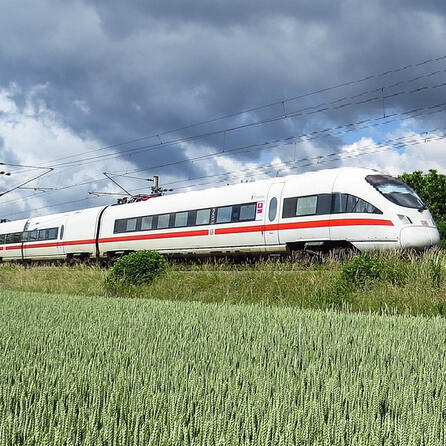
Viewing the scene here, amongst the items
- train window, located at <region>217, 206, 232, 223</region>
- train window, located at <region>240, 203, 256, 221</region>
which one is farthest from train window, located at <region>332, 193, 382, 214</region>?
train window, located at <region>217, 206, 232, 223</region>

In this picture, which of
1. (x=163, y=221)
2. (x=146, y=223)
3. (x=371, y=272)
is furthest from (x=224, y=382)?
(x=146, y=223)

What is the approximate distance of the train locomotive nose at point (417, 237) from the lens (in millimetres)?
12234

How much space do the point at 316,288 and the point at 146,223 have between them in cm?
1028

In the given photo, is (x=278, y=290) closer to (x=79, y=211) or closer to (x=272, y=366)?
(x=272, y=366)

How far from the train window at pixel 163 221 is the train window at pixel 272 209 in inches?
179

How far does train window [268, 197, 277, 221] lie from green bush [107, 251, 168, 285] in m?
3.08

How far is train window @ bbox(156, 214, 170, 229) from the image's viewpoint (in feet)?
58.6

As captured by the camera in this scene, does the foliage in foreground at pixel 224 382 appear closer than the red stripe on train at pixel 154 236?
Yes

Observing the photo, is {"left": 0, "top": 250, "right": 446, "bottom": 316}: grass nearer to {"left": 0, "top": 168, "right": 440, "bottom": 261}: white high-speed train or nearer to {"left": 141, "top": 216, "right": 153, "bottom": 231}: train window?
{"left": 0, "top": 168, "right": 440, "bottom": 261}: white high-speed train

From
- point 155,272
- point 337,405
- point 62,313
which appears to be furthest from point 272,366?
point 155,272

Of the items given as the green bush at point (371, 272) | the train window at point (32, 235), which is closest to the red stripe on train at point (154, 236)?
the train window at point (32, 235)

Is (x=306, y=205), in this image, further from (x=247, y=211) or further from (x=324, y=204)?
(x=247, y=211)

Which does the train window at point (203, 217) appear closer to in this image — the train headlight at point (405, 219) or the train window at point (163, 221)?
the train window at point (163, 221)

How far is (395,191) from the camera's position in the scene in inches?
515
